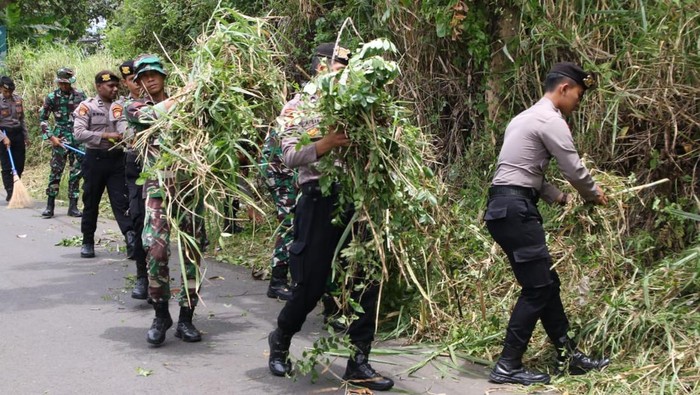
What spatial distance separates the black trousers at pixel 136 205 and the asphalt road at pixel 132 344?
385 mm

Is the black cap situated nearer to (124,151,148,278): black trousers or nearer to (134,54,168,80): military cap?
(134,54,168,80): military cap

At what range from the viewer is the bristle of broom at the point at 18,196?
1320 cm

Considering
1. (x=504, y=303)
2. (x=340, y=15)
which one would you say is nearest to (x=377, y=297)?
(x=504, y=303)

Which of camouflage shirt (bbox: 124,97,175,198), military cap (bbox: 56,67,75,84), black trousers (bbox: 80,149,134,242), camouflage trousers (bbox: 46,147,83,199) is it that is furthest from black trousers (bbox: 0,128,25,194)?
camouflage shirt (bbox: 124,97,175,198)

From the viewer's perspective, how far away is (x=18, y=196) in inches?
525

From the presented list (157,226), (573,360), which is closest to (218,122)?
(157,226)

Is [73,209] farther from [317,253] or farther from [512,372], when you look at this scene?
[512,372]

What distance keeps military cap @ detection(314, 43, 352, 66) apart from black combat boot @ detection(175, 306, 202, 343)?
2.09m

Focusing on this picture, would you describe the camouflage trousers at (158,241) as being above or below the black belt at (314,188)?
below

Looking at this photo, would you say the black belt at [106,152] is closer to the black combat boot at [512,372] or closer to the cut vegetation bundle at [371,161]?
the cut vegetation bundle at [371,161]

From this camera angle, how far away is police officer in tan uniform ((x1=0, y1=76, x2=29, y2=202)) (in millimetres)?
13406

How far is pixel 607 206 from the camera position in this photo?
5520 millimetres

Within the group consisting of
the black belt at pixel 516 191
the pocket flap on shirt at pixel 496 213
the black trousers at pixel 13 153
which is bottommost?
the pocket flap on shirt at pixel 496 213

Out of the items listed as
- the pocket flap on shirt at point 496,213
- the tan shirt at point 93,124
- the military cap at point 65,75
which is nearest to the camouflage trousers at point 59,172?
the military cap at point 65,75
